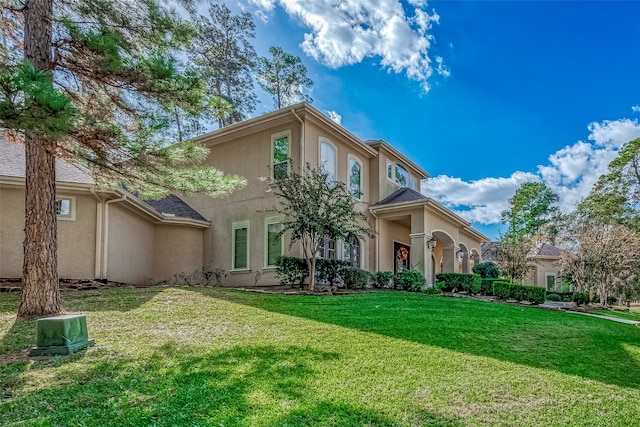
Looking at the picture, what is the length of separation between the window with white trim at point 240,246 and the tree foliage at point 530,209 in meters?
29.7

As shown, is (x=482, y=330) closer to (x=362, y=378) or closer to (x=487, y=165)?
(x=362, y=378)

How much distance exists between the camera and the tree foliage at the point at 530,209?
118 feet

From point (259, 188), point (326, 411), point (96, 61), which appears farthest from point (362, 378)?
point (259, 188)

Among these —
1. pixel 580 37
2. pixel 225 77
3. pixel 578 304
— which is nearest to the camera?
pixel 580 37

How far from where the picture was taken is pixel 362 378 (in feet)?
14.7

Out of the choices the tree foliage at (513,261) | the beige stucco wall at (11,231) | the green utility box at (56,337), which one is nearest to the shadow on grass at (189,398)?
the green utility box at (56,337)

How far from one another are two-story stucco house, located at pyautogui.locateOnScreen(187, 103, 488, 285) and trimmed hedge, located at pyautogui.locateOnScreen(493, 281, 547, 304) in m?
2.79

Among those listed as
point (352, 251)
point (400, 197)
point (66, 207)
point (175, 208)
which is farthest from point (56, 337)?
point (400, 197)

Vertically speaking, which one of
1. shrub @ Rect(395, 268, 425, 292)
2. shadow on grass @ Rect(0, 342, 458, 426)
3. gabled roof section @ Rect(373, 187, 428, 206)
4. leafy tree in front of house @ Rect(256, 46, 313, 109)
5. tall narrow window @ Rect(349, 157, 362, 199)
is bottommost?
shadow on grass @ Rect(0, 342, 458, 426)

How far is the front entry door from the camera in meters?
17.0

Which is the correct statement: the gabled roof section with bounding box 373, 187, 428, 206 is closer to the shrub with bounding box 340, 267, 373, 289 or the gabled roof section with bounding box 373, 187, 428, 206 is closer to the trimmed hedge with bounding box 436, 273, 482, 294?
the trimmed hedge with bounding box 436, 273, 482, 294

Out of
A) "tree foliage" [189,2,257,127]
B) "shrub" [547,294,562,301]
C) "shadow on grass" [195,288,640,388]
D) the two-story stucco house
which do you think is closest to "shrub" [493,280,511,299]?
the two-story stucco house

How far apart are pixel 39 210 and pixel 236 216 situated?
7.80 m

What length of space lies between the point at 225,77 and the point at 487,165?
17.2m
